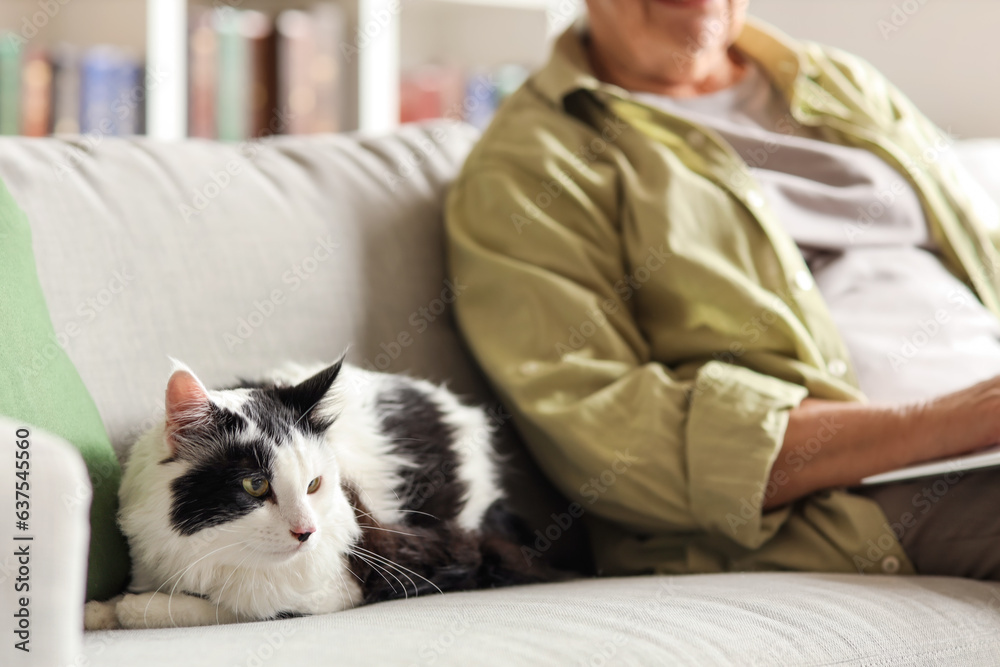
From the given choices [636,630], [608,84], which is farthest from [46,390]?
[608,84]

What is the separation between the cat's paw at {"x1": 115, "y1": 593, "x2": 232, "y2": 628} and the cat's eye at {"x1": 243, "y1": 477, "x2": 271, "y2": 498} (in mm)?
123

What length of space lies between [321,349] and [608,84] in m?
0.69

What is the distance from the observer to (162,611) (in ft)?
2.66

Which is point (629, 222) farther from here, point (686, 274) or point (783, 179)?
point (783, 179)

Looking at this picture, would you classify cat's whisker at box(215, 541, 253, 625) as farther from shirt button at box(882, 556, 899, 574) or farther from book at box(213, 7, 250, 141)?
book at box(213, 7, 250, 141)

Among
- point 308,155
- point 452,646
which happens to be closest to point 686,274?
point 308,155

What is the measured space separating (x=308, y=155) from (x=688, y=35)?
1.98 ft

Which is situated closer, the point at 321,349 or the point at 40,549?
the point at 40,549

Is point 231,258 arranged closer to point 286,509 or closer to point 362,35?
point 286,509

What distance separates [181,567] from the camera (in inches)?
31.3

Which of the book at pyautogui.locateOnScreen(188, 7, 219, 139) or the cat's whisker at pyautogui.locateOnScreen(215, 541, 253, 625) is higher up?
the book at pyautogui.locateOnScreen(188, 7, 219, 139)

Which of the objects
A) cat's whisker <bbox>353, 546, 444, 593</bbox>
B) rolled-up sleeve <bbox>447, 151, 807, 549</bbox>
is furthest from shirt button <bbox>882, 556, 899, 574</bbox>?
cat's whisker <bbox>353, 546, 444, 593</bbox>

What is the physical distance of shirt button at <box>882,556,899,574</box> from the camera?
105 centimetres

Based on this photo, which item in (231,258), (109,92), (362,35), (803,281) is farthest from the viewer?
(362,35)
